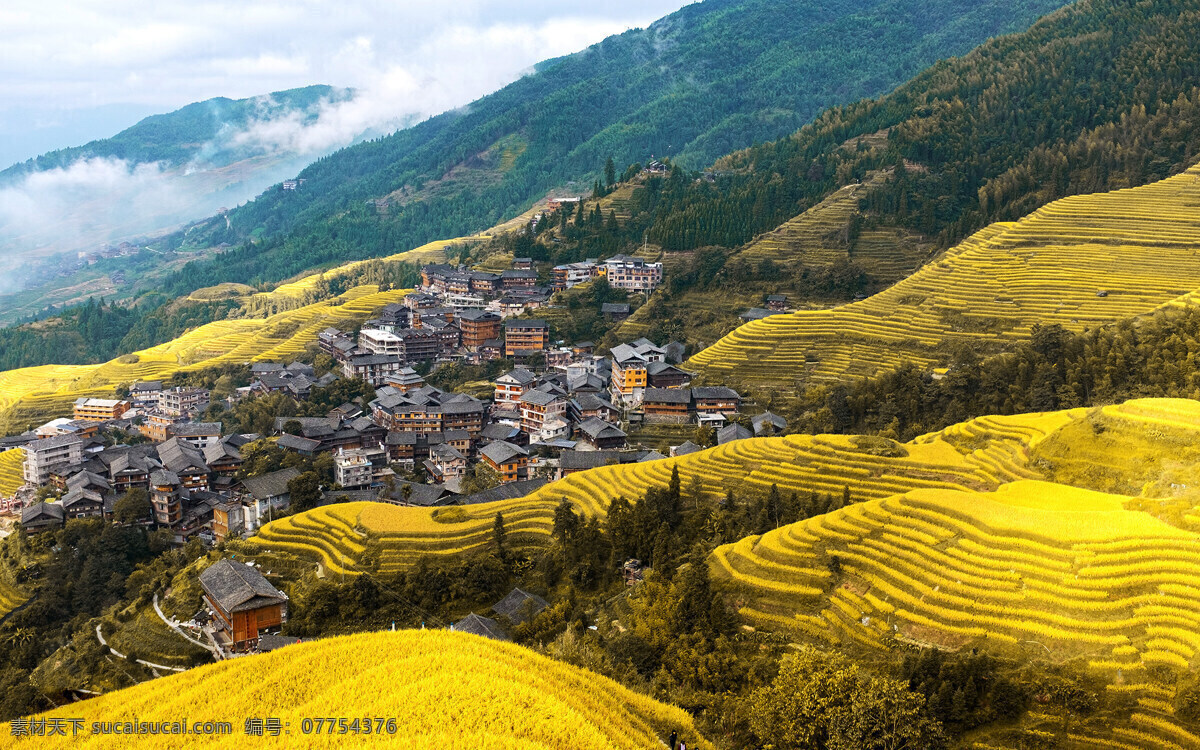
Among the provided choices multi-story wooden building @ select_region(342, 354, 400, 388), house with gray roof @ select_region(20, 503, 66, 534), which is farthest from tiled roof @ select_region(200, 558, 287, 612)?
multi-story wooden building @ select_region(342, 354, 400, 388)

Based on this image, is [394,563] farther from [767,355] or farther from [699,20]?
[699,20]

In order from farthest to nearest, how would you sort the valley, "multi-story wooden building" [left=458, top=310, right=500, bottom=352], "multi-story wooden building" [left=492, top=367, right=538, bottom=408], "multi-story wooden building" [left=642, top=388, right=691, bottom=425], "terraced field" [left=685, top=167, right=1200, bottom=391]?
1. "multi-story wooden building" [left=458, top=310, right=500, bottom=352]
2. "multi-story wooden building" [left=492, top=367, right=538, bottom=408]
3. "multi-story wooden building" [left=642, top=388, right=691, bottom=425]
4. "terraced field" [left=685, top=167, right=1200, bottom=391]
5. the valley

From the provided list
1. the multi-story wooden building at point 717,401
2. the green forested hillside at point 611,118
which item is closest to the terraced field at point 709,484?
the multi-story wooden building at point 717,401

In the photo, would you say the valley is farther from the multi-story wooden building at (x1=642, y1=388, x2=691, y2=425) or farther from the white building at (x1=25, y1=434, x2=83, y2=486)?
the multi-story wooden building at (x1=642, y1=388, x2=691, y2=425)

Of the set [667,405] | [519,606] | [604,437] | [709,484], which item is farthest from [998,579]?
[667,405]

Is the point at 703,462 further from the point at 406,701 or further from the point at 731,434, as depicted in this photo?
the point at 406,701

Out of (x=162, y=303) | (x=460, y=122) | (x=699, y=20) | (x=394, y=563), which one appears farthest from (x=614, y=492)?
(x=699, y=20)

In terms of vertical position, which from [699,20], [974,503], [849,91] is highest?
[699,20]
